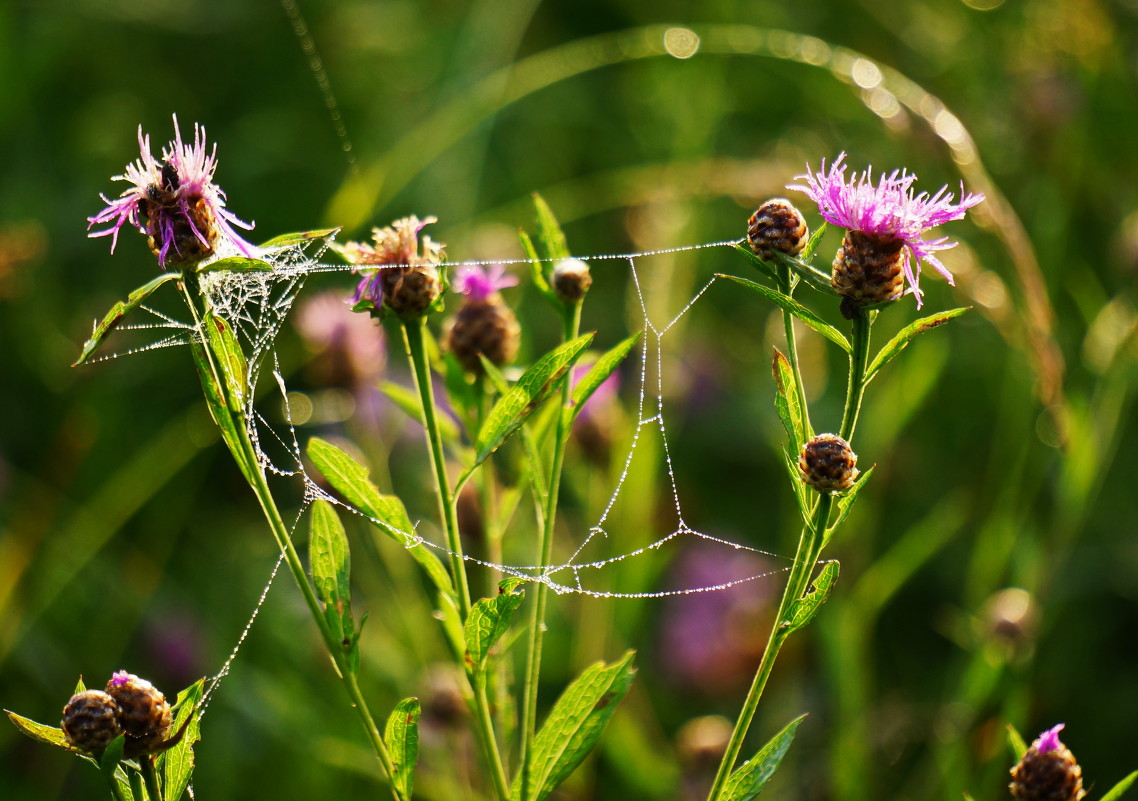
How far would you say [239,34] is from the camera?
8.59 ft

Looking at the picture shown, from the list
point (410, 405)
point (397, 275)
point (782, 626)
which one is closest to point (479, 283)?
point (410, 405)

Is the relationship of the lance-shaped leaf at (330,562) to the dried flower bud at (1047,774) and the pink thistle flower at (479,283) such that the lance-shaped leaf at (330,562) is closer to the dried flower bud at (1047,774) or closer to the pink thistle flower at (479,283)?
the pink thistle flower at (479,283)

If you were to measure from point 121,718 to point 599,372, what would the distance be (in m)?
0.37

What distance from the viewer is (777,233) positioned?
2.37ft

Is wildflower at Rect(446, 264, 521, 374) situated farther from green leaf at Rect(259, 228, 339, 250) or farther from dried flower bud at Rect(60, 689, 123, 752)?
dried flower bud at Rect(60, 689, 123, 752)

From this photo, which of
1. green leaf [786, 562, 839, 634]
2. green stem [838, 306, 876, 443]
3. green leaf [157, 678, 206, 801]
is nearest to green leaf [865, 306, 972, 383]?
green stem [838, 306, 876, 443]

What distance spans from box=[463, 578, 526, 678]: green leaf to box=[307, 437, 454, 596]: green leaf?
0.19 ft

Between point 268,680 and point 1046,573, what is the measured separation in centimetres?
109

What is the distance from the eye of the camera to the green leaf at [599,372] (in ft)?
2.31

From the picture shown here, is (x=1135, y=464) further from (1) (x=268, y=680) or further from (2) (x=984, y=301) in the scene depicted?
(1) (x=268, y=680)

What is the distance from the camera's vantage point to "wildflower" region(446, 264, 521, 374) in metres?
0.96

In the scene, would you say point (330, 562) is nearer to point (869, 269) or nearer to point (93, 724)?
point (93, 724)

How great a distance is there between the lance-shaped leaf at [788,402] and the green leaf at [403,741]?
290mm

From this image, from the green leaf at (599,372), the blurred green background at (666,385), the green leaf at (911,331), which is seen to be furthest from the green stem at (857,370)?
the blurred green background at (666,385)
